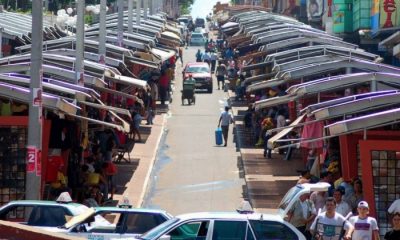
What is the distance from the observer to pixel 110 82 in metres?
36.8

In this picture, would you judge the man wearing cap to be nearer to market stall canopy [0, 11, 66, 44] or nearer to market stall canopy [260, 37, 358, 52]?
market stall canopy [260, 37, 358, 52]

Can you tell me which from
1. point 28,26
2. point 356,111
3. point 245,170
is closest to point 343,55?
point 245,170

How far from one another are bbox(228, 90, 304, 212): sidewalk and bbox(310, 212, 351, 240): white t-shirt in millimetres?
8815

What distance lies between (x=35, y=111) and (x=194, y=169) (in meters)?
14.6

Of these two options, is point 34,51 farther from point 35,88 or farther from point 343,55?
point 343,55

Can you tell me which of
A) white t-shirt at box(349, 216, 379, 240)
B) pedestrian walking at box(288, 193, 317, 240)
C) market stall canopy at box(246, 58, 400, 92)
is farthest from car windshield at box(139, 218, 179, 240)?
market stall canopy at box(246, 58, 400, 92)

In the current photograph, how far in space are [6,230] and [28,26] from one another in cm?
4743

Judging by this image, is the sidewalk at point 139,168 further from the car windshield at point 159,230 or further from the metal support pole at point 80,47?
the car windshield at point 159,230

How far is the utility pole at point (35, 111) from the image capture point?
24141 mm

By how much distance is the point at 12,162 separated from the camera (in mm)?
27172

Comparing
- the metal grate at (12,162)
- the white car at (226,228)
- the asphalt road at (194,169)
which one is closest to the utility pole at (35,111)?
the metal grate at (12,162)

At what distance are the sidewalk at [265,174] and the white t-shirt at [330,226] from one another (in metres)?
8.82

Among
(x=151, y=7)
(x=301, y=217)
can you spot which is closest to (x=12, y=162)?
(x=301, y=217)

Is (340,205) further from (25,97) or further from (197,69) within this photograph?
(197,69)
